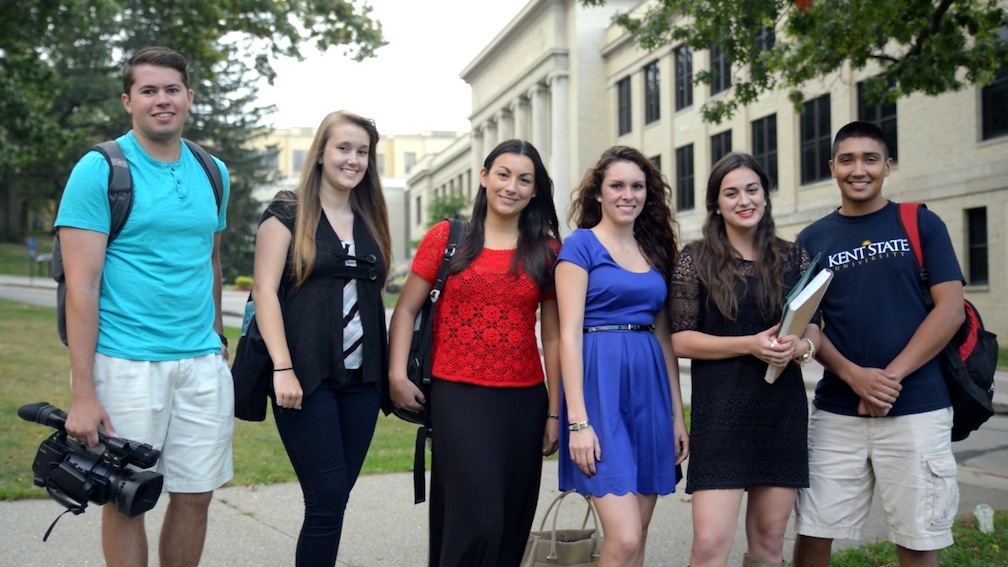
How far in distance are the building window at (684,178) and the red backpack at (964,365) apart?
3774 centimetres

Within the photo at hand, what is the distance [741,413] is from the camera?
13.2 feet

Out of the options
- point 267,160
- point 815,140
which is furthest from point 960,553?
point 267,160

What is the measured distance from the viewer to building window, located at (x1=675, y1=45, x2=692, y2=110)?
40688mm

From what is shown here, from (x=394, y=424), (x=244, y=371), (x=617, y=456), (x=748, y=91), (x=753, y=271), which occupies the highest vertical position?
(x=748, y=91)

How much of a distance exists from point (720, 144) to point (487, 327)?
36.4 metres

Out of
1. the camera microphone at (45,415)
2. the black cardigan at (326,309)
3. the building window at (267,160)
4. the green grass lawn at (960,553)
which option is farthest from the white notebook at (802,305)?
the building window at (267,160)

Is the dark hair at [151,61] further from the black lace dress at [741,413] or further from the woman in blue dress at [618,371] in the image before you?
the black lace dress at [741,413]

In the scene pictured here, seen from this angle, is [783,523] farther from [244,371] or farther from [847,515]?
[244,371]

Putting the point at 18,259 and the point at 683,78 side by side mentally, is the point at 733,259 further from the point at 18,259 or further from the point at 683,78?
the point at 18,259

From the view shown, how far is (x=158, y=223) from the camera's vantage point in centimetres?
382

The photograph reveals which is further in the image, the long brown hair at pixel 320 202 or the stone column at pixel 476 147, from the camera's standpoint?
the stone column at pixel 476 147

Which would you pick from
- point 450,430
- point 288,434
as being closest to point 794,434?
point 450,430

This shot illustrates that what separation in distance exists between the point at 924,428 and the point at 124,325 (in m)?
3.27

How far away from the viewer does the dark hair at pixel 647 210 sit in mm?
4328
